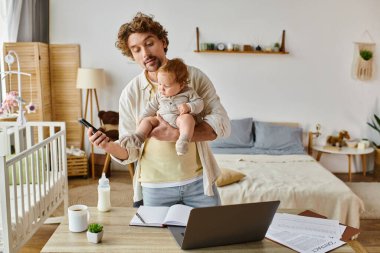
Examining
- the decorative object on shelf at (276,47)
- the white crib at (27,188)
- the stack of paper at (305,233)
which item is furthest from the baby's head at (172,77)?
the decorative object on shelf at (276,47)

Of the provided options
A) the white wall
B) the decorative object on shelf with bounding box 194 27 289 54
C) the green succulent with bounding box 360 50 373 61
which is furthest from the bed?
the green succulent with bounding box 360 50 373 61

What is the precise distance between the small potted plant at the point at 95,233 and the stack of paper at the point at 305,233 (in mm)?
569

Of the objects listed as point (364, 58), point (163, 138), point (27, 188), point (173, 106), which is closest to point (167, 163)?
point (163, 138)

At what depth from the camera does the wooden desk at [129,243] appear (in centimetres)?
123

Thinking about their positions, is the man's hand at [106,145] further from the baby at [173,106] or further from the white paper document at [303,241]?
the white paper document at [303,241]

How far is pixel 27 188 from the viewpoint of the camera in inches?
94.0

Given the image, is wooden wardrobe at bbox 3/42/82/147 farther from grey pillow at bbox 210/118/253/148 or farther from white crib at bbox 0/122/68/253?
grey pillow at bbox 210/118/253/148

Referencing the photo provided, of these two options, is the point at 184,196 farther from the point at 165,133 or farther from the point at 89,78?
the point at 89,78

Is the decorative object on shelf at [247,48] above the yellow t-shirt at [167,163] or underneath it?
above

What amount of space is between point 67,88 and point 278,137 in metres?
2.53

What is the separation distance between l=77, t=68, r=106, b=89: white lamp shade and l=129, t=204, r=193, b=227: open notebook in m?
2.94

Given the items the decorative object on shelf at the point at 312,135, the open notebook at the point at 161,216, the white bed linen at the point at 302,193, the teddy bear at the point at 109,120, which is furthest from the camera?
the decorative object on shelf at the point at 312,135

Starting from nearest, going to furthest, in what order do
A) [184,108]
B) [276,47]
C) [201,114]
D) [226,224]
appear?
[226,224] < [184,108] < [201,114] < [276,47]

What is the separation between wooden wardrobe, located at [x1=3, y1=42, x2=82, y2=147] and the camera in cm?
411
